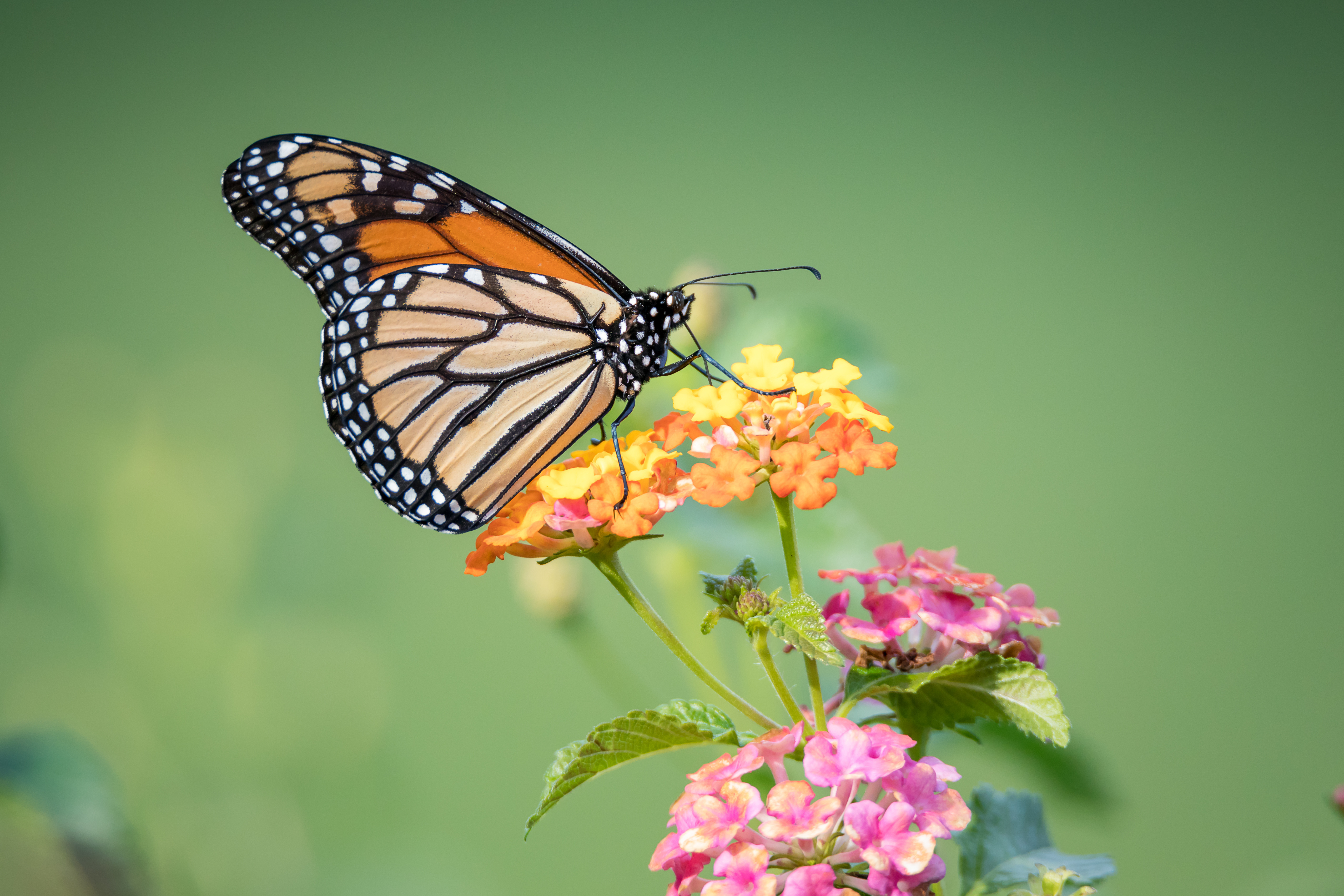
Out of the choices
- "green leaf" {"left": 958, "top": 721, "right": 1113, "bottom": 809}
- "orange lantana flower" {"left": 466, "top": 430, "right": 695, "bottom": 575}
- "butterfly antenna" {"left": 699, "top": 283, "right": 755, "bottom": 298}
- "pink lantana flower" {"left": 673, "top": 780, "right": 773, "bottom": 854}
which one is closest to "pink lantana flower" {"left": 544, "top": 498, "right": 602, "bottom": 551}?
"orange lantana flower" {"left": 466, "top": 430, "right": 695, "bottom": 575}

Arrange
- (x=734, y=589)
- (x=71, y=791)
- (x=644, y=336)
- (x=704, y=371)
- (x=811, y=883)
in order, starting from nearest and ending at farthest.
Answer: (x=811, y=883), (x=734, y=589), (x=704, y=371), (x=644, y=336), (x=71, y=791)

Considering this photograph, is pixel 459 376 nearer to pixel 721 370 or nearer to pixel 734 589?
pixel 721 370

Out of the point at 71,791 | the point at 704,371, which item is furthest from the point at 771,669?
the point at 71,791

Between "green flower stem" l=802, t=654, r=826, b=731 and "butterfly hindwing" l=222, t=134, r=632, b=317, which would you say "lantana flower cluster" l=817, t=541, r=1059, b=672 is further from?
"butterfly hindwing" l=222, t=134, r=632, b=317

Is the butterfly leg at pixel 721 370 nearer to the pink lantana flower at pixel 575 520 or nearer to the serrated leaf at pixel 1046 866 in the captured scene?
the pink lantana flower at pixel 575 520

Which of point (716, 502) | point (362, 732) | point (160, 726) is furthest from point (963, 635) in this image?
point (160, 726)

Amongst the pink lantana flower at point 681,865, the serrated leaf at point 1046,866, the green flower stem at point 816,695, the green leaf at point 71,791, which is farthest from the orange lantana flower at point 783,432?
the green leaf at point 71,791
